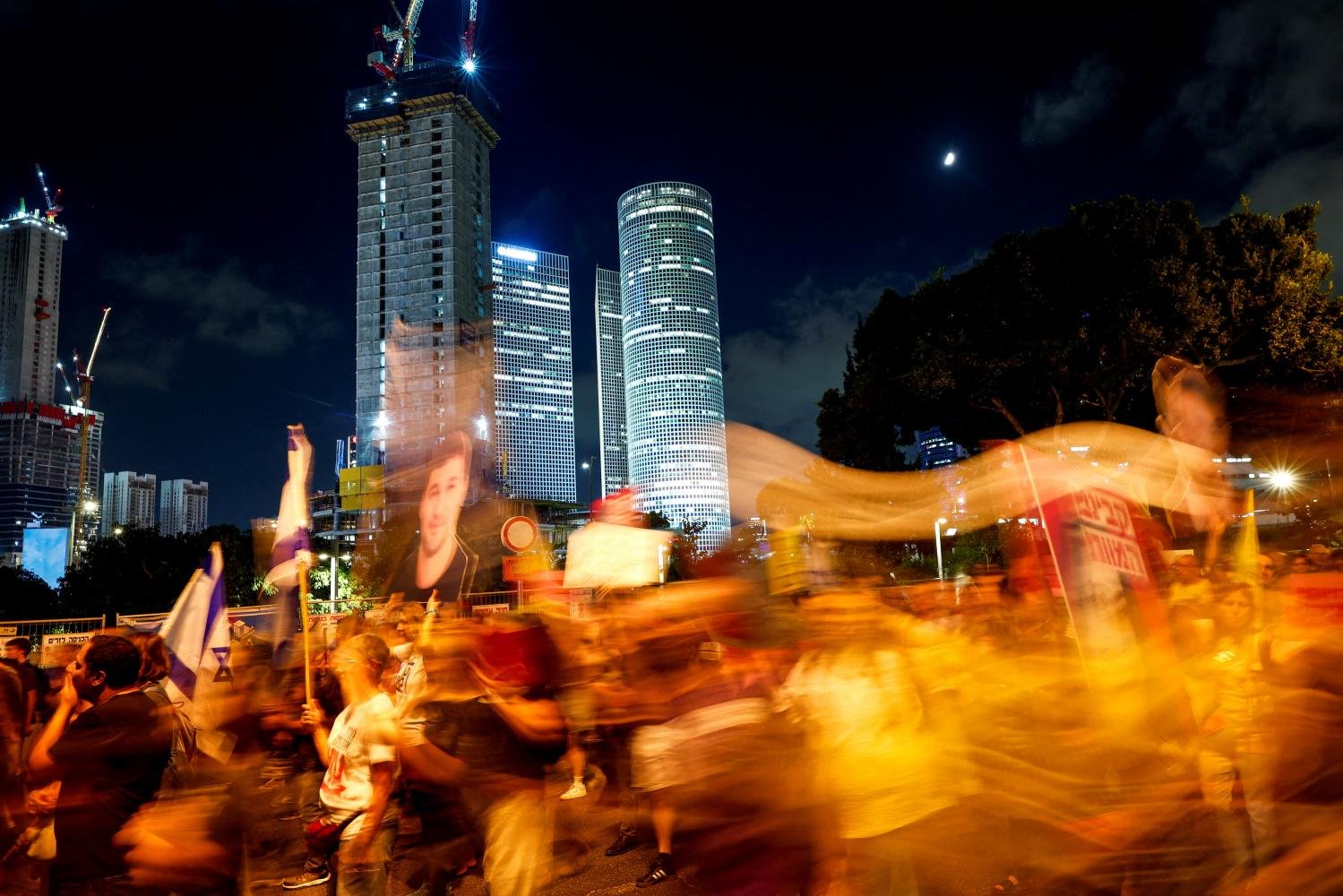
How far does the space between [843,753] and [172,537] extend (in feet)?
185

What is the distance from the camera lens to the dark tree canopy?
64.4 feet

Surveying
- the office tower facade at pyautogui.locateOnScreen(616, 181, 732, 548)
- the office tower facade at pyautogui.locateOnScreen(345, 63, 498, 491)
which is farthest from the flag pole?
the office tower facade at pyautogui.locateOnScreen(616, 181, 732, 548)

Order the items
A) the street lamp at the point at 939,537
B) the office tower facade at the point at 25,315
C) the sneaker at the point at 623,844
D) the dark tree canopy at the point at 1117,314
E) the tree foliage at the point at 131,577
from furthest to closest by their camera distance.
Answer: the office tower facade at the point at 25,315 < the tree foliage at the point at 131,577 < the street lamp at the point at 939,537 < the dark tree canopy at the point at 1117,314 < the sneaker at the point at 623,844

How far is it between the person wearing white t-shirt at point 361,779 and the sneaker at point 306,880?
2.28 metres

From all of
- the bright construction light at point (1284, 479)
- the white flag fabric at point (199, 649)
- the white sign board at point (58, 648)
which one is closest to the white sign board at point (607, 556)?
the white flag fabric at point (199, 649)

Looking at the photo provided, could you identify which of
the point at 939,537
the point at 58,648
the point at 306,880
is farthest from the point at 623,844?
the point at 939,537

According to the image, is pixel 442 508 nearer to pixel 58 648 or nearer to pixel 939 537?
pixel 58 648

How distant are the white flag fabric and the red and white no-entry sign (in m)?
6.56

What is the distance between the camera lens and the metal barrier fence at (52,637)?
7252 mm

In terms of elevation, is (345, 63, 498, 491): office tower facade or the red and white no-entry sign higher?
(345, 63, 498, 491): office tower facade

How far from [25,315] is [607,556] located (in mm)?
240247

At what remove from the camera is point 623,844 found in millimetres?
6148

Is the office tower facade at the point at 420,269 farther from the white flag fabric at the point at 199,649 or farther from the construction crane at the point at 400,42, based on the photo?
the white flag fabric at the point at 199,649

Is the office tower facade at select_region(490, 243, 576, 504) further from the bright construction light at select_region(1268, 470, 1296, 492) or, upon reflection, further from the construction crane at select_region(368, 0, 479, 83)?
the bright construction light at select_region(1268, 470, 1296, 492)
